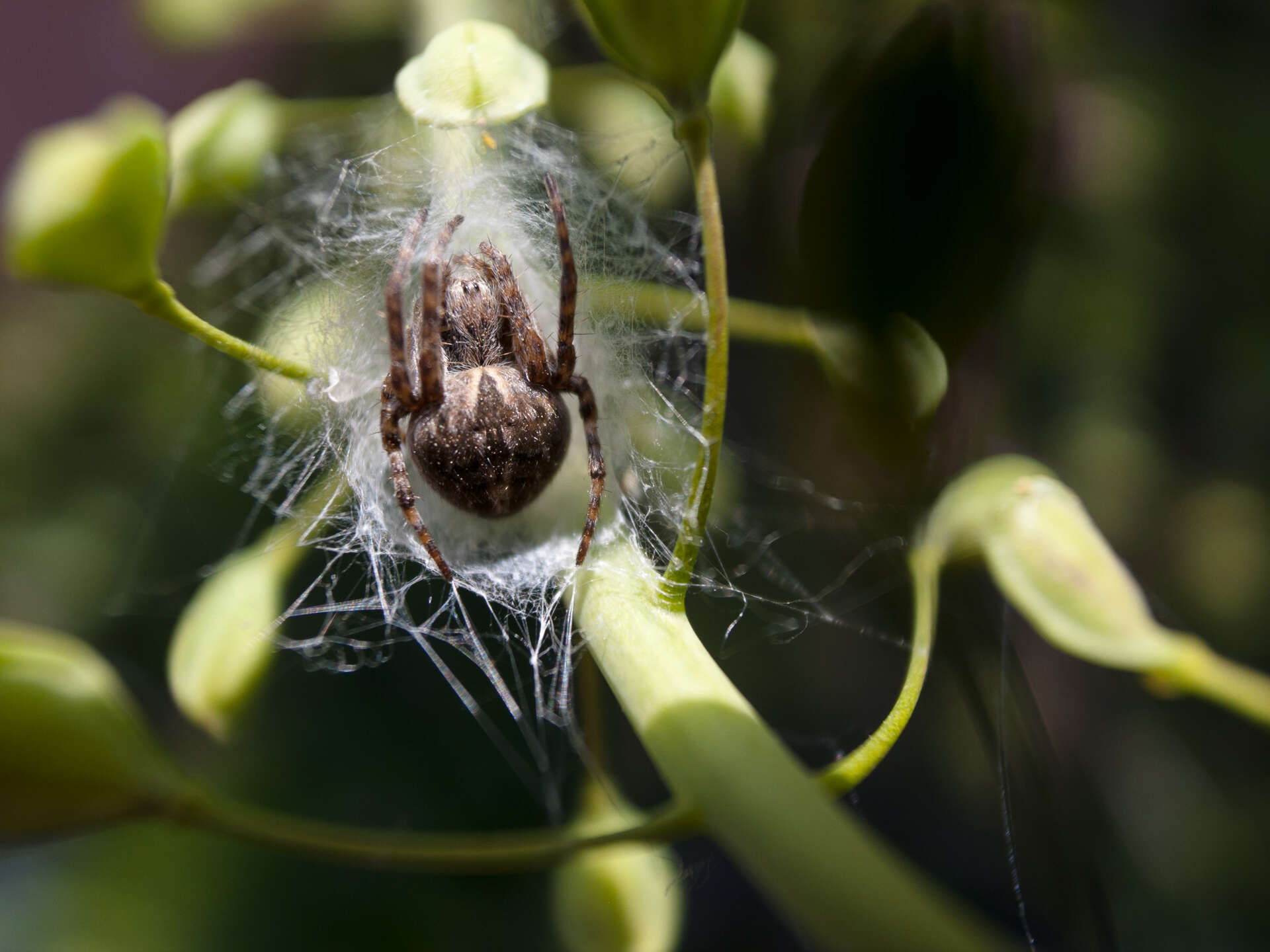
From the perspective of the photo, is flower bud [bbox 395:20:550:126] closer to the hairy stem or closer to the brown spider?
the brown spider

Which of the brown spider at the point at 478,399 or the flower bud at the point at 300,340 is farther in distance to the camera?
the flower bud at the point at 300,340

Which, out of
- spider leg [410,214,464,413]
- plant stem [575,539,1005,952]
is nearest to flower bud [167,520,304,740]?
spider leg [410,214,464,413]

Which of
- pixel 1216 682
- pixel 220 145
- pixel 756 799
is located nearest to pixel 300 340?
pixel 220 145

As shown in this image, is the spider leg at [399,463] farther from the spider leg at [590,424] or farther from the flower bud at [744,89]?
the flower bud at [744,89]

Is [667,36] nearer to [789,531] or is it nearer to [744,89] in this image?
[744,89]

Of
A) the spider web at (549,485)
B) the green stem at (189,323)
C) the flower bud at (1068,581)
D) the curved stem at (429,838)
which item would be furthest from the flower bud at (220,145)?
the flower bud at (1068,581)

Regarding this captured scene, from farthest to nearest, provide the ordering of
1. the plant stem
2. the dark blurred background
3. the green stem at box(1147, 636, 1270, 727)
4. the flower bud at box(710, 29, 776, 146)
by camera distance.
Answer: the dark blurred background, the flower bud at box(710, 29, 776, 146), the green stem at box(1147, 636, 1270, 727), the plant stem
